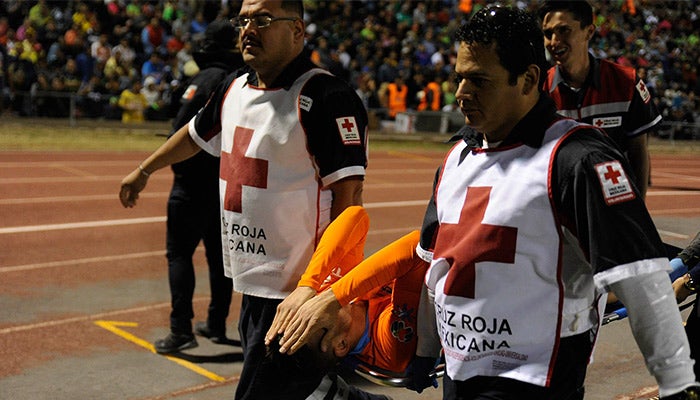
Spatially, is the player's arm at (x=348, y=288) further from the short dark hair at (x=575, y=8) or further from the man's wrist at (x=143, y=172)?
the short dark hair at (x=575, y=8)

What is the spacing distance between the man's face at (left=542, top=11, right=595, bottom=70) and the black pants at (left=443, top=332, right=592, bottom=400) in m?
2.28

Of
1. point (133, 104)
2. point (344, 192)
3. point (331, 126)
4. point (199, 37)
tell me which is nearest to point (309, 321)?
point (344, 192)

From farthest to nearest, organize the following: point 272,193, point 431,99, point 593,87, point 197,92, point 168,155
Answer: point 431,99 < point 197,92 < point 593,87 < point 168,155 < point 272,193

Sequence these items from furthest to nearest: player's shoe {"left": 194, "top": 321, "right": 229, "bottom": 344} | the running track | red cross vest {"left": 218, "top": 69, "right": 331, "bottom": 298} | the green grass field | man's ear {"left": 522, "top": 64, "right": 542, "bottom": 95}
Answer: the green grass field, player's shoe {"left": 194, "top": 321, "right": 229, "bottom": 344}, the running track, red cross vest {"left": 218, "top": 69, "right": 331, "bottom": 298}, man's ear {"left": 522, "top": 64, "right": 542, "bottom": 95}

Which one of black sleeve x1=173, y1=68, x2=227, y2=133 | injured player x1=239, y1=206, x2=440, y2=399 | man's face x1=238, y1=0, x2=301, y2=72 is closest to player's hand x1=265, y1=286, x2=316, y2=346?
injured player x1=239, y1=206, x2=440, y2=399

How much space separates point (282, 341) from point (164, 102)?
16.8 metres

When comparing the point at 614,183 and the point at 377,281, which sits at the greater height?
the point at 614,183

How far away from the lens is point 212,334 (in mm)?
6227

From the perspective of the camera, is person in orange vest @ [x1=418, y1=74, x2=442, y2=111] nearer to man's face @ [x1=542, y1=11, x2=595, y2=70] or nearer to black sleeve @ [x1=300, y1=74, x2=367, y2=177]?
man's face @ [x1=542, y1=11, x2=595, y2=70]

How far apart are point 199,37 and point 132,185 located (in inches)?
542

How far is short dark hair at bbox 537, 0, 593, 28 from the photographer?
443 centimetres

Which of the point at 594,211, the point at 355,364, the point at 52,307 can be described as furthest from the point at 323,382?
the point at 52,307

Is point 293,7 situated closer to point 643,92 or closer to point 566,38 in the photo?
point 566,38

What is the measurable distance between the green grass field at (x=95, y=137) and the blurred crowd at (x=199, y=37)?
0.26 metres
